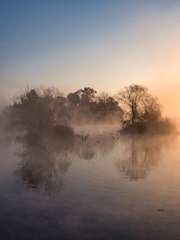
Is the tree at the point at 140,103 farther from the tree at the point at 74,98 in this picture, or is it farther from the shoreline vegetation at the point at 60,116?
the tree at the point at 74,98

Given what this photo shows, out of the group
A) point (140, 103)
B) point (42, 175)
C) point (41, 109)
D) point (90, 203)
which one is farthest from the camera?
point (140, 103)

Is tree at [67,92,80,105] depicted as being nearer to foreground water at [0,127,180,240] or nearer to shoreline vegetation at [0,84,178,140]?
shoreline vegetation at [0,84,178,140]

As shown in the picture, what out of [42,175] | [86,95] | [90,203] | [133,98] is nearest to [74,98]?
[86,95]

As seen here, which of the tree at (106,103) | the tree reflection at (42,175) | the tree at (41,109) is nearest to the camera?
the tree reflection at (42,175)

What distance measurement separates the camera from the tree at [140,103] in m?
45.1

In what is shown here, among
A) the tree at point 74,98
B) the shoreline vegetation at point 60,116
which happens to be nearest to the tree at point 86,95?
the tree at point 74,98

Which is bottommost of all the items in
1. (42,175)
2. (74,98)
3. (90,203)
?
(42,175)

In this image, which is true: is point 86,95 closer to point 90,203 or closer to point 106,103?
point 106,103

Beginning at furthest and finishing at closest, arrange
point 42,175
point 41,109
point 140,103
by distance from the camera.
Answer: point 140,103
point 41,109
point 42,175

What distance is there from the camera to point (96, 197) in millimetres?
8312

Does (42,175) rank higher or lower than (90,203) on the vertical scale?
lower

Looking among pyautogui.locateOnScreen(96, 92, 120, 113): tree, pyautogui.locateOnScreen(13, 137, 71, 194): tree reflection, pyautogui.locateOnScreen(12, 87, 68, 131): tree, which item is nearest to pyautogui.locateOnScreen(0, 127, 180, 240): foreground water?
pyautogui.locateOnScreen(13, 137, 71, 194): tree reflection

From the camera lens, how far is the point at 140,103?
47812mm

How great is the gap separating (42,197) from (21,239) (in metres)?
2.78
